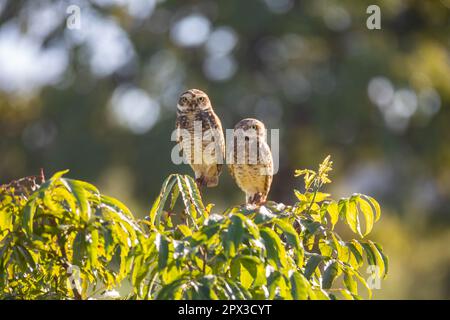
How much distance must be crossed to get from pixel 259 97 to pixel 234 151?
10.7 meters

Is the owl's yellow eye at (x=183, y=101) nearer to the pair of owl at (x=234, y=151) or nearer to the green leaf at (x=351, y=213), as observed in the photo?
the pair of owl at (x=234, y=151)

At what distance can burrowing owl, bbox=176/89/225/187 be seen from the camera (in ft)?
17.9

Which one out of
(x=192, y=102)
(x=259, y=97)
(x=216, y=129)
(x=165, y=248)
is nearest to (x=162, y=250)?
(x=165, y=248)

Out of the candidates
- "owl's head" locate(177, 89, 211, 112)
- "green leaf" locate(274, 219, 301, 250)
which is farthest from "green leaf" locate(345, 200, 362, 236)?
"owl's head" locate(177, 89, 211, 112)

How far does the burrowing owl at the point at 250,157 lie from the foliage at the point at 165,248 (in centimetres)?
194

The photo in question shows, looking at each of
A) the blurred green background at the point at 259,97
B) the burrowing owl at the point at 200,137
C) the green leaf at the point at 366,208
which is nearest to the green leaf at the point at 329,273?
the green leaf at the point at 366,208

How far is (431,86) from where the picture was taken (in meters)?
16.0

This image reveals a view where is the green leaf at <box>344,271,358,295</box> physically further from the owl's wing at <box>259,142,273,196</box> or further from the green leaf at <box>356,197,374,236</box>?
the owl's wing at <box>259,142,273,196</box>

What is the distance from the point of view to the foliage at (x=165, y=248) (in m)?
2.66

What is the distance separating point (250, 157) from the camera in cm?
530
